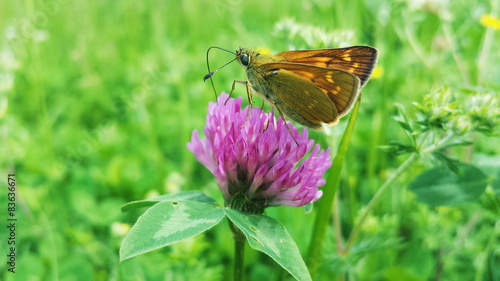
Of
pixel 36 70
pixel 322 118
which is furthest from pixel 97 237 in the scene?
pixel 322 118

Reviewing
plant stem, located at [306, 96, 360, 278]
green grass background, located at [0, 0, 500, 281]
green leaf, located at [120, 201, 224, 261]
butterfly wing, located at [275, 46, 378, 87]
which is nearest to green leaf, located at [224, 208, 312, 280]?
green leaf, located at [120, 201, 224, 261]

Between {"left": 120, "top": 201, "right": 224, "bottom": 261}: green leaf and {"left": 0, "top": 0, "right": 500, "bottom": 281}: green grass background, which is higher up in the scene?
{"left": 0, "top": 0, "right": 500, "bottom": 281}: green grass background

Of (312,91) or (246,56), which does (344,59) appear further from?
(246,56)

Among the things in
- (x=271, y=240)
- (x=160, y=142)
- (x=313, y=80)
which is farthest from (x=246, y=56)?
(x=160, y=142)

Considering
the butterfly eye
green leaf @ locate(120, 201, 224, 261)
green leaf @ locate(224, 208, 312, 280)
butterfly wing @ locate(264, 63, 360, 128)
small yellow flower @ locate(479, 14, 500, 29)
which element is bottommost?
green leaf @ locate(224, 208, 312, 280)

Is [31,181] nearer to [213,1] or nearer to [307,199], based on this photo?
[307,199]

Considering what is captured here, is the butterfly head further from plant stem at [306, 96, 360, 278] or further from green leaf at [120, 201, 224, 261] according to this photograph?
green leaf at [120, 201, 224, 261]
